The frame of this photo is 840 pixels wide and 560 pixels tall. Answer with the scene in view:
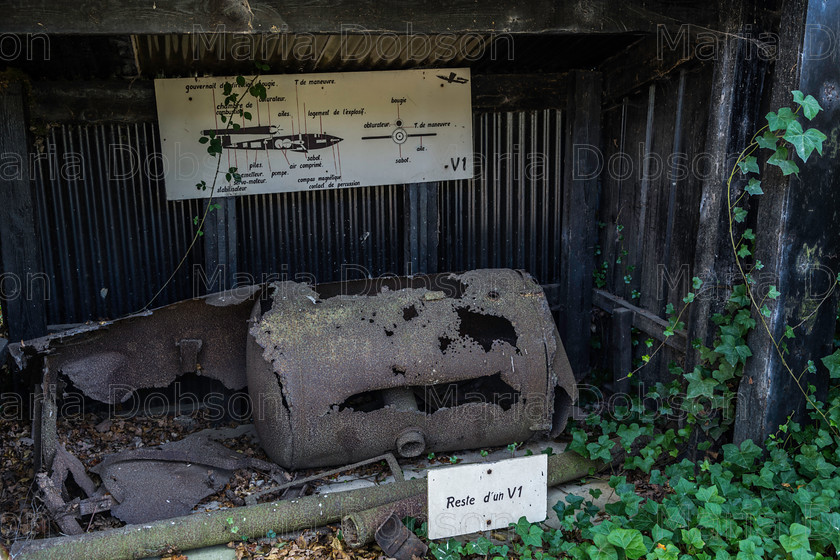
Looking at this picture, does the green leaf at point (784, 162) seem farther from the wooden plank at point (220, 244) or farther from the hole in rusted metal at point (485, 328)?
the wooden plank at point (220, 244)

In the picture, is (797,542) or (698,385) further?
(698,385)

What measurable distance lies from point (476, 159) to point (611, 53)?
51.4 inches

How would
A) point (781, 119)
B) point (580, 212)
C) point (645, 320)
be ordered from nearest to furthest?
1. point (781, 119)
2. point (645, 320)
3. point (580, 212)

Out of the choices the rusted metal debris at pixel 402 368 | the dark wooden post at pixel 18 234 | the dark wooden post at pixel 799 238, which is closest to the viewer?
the dark wooden post at pixel 799 238

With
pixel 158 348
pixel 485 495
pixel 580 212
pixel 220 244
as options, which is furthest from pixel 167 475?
pixel 580 212

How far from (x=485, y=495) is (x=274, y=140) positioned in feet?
10.0

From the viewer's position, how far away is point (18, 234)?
4.39m

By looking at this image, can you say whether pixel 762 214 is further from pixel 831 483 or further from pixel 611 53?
pixel 611 53

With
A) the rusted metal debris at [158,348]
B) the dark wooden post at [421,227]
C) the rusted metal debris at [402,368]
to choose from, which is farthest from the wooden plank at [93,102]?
the dark wooden post at [421,227]

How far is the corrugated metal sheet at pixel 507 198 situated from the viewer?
5242 millimetres

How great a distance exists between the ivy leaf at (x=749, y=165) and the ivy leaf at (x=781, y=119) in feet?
0.65

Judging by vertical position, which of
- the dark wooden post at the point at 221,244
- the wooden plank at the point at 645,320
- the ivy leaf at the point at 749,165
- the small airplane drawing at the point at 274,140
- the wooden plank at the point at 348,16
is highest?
the wooden plank at the point at 348,16

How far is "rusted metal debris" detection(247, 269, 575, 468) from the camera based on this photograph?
3799 millimetres

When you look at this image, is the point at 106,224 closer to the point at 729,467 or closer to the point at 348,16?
the point at 348,16
